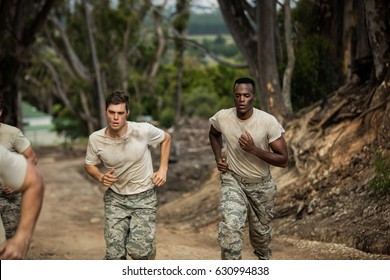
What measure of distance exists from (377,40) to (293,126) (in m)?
2.31

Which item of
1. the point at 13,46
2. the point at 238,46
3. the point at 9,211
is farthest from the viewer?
the point at 13,46

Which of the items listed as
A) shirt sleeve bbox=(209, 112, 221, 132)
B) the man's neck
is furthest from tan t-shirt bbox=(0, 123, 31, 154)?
shirt sleeve bbox=(209, 112, 221, 132)

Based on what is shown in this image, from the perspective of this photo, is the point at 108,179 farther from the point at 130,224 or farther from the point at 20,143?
the point at 20,143

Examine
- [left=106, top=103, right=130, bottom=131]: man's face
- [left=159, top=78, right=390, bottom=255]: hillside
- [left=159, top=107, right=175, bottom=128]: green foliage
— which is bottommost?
[left=159, top=107, right=175, bottom=128]: green foliage

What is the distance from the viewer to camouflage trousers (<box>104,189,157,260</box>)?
22.5 ft

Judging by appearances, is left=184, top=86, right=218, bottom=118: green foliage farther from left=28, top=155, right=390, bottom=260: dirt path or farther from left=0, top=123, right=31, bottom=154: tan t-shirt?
left=0, top=123, right=31, bottom=154: tan t-shirt

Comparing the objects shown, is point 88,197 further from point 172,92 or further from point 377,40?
point 172,92

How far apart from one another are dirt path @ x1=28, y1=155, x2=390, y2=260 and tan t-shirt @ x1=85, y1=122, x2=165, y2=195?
6.38 feet

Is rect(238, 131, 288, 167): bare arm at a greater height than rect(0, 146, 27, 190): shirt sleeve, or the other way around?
rect(0, 146, 27, 190): shirt sleeve

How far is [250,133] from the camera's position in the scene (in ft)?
22.2

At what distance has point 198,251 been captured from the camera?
927cm

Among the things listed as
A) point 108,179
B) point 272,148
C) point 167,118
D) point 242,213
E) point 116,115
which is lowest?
point 167,118

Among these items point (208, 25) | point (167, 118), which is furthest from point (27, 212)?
point (208, 25)

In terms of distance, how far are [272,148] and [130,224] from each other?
1.30 meters
